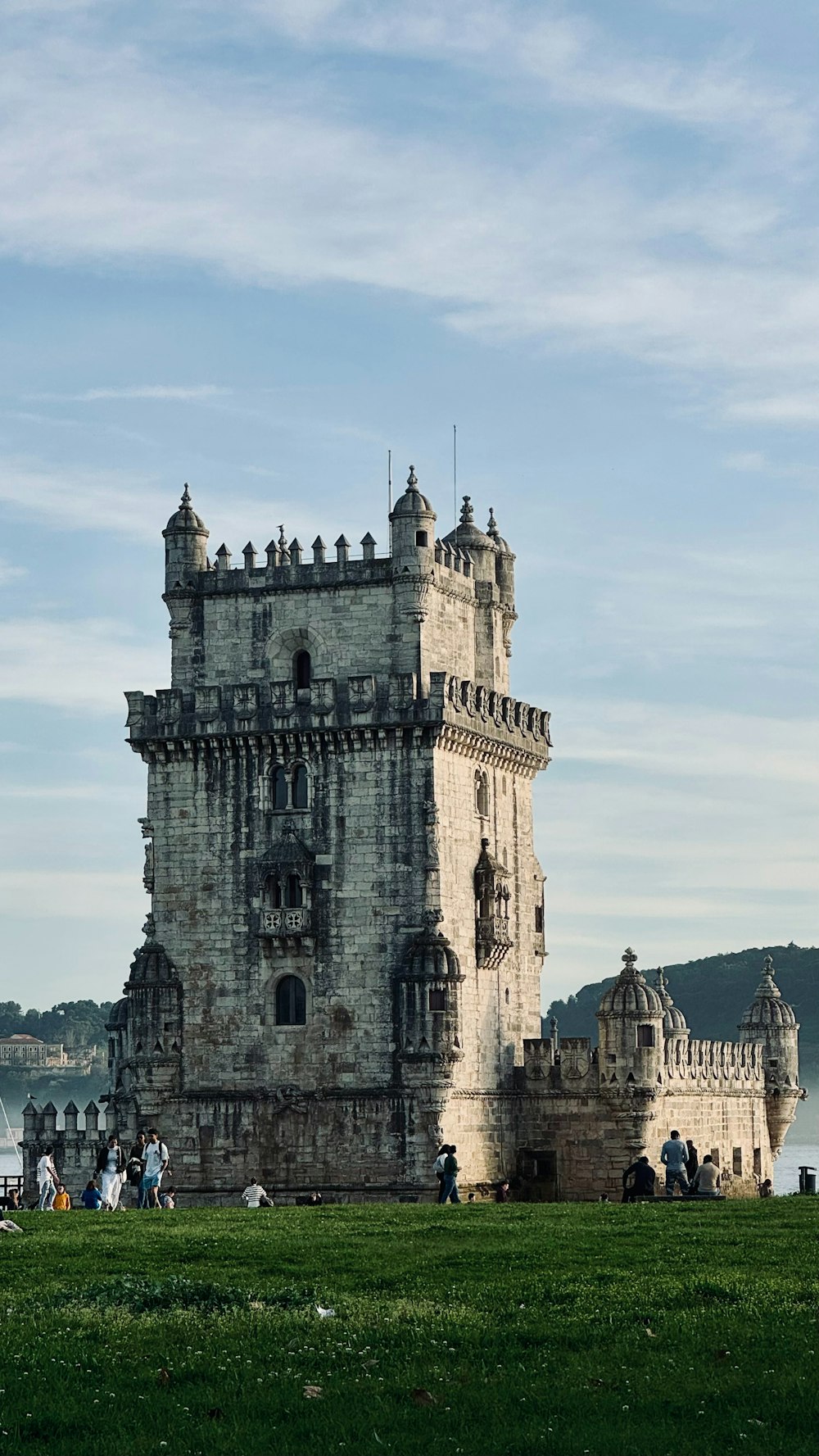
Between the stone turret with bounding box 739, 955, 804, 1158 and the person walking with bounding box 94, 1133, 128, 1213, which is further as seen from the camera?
the stone turret with bounding box 739, 955, 804, 1158

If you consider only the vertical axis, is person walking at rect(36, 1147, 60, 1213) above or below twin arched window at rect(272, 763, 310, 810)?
below

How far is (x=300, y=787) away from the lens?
71812 millimetres

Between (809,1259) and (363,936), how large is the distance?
116ft

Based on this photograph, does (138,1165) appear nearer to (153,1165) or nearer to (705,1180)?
(153,1165)

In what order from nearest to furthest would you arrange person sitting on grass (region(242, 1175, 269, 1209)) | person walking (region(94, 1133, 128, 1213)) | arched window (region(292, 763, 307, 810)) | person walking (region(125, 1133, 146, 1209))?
person walking (region(94, 1133, 128, 1213)) → person walking (region(125, 1133, 146, 1209)) → person sitting on grass (region(242, 1175, 269, 1209)) → arched window (region(292, 763, 307, 810))

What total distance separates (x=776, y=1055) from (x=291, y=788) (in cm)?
2601

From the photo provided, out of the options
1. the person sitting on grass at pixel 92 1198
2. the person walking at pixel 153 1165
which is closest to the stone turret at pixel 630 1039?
the person walking at pixel 153 1165

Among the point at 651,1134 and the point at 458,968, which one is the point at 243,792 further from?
the point at 651,1134

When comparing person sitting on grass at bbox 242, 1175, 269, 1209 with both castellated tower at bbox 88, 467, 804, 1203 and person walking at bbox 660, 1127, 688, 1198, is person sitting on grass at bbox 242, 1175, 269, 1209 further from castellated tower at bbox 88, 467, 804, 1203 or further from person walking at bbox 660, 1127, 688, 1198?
person walking at bbox 660, 1127, 688, 1198

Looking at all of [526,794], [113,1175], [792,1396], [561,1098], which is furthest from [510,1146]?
[792,1396]

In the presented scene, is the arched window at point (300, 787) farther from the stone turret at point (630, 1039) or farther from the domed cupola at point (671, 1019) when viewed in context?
the domed cupola at point (671, 1019)

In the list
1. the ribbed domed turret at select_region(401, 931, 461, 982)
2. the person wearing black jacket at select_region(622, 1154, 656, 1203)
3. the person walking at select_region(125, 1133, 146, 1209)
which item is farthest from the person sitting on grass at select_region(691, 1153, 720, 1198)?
the person walking at select_region(125, 1133, 146, 1209)

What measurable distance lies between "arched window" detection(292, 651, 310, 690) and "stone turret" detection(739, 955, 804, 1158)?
80.8 feet

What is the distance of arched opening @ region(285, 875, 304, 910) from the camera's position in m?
70.7
